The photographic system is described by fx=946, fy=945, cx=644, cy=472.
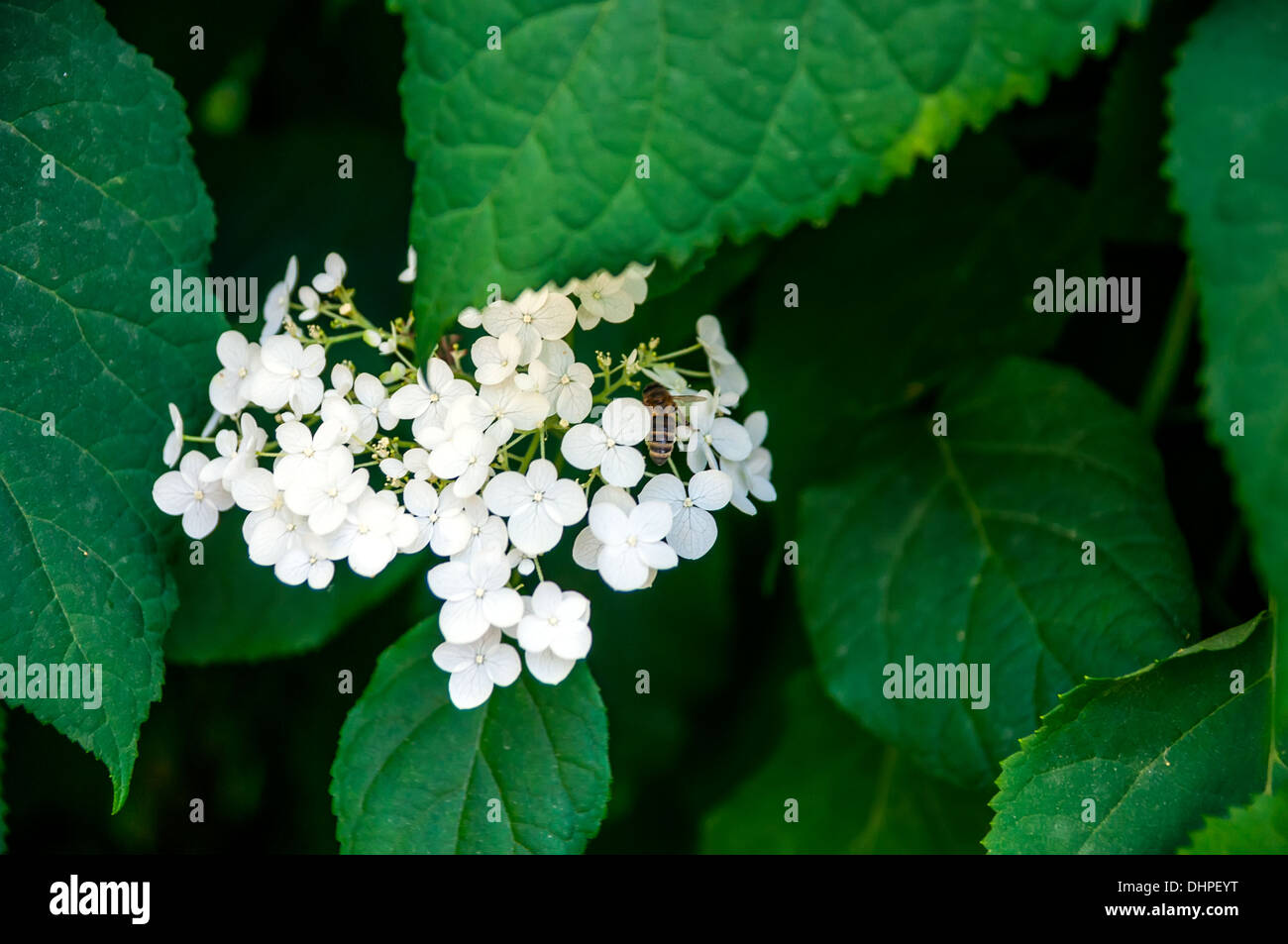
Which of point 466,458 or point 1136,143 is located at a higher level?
point 1136,143

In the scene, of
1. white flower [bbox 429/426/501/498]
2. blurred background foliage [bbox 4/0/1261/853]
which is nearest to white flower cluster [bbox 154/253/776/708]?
white flower [bbox 429/426/501/498]

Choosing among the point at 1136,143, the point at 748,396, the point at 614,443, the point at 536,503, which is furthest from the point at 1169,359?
the point at 536,503

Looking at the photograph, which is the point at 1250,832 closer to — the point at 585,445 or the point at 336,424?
the point at 585,445

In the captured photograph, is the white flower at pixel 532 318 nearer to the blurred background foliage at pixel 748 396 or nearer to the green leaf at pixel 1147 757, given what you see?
the blurred background foliage at pixel 748 396

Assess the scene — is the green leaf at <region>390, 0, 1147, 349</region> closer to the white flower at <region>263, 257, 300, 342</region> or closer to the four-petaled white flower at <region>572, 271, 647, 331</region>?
the four-petaled white flower at <region>572, 271, 647, 331</region>

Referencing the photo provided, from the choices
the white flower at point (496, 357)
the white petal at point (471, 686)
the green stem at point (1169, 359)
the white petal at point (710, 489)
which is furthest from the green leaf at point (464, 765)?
the green stem at point (1169, 359)
